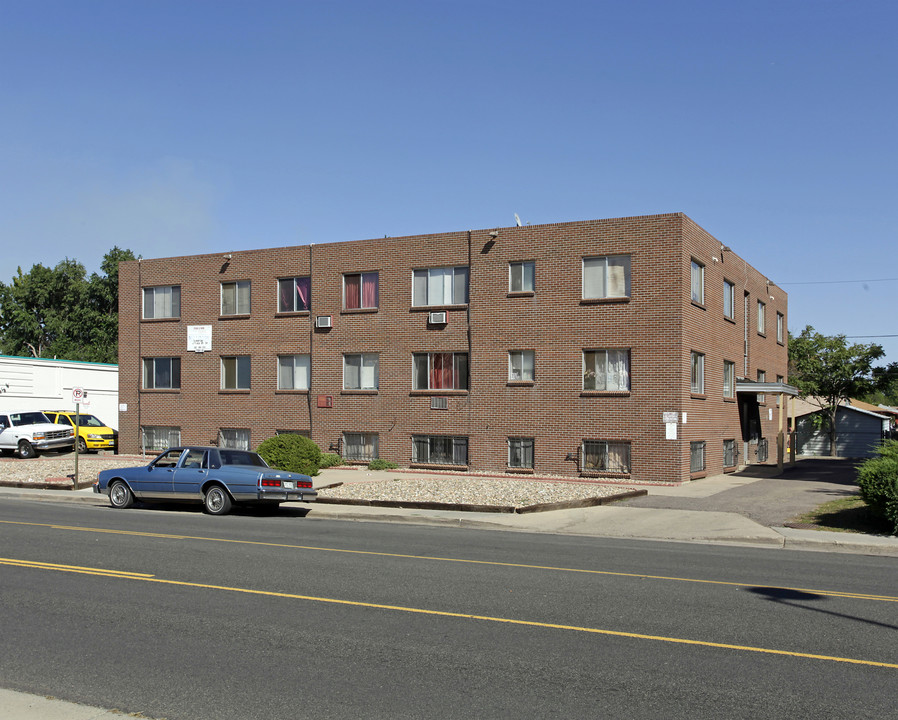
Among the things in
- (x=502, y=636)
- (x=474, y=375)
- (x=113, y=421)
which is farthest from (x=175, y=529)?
(x=113, y=421)

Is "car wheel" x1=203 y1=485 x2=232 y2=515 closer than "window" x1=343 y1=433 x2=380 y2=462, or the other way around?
"car wheel" x1=203 y1=485 x2=232 y2=515

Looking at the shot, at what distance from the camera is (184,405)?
123 feet

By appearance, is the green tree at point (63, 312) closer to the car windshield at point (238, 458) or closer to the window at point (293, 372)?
the window at point (293, 372)

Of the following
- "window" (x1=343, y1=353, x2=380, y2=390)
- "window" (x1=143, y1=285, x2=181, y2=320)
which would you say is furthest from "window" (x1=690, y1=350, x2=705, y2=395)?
"window" (x1=143, y1=285, x2=181, y2=320)

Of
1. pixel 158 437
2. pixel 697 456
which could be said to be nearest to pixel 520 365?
pixel 697 456

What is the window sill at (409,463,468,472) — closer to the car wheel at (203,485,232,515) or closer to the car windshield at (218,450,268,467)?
the car windshield at (218,450,268,467)

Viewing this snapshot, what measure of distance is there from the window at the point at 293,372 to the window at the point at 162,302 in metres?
5.72

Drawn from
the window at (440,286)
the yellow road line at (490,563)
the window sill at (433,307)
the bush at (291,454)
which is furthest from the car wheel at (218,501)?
the window at (440,286)

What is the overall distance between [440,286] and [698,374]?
32.0ft

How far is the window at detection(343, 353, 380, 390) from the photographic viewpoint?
34.2 metres

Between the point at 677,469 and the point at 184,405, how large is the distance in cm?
2059

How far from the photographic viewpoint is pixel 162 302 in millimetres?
38406

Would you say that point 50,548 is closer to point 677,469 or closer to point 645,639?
point 645,639

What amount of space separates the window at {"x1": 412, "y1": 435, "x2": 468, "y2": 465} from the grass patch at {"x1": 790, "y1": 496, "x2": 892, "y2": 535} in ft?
46.3
